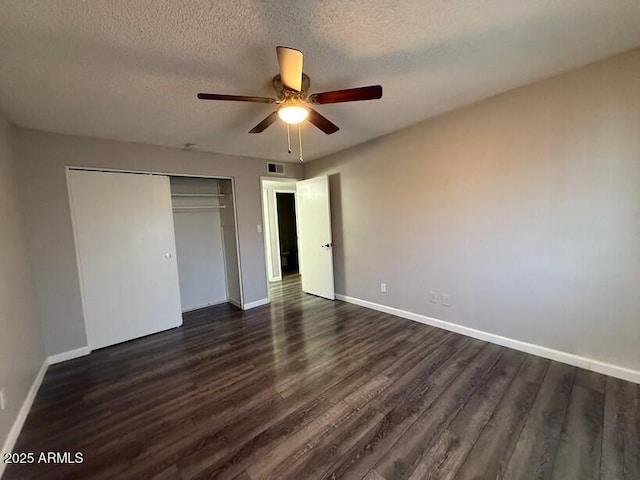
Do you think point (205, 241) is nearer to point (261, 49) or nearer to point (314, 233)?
point (314, 233)

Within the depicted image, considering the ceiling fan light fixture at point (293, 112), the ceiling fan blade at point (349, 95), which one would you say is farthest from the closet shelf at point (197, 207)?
the ceiling fan blade at point (349, 95)

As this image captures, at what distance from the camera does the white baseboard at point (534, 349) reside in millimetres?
2039

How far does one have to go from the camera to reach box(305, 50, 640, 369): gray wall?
6.51 ft

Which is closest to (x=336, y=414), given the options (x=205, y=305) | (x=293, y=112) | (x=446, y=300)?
(x=446, y=300)

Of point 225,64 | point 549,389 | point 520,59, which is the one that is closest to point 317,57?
point 225,64

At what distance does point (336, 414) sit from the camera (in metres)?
1.83

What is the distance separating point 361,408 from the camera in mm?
1878

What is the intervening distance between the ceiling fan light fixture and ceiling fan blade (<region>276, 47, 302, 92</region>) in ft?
0.44

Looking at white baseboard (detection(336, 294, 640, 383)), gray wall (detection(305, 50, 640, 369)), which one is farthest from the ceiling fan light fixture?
white baseboard (detection(336, 294, 640, 383))

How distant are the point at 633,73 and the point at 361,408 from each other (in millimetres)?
3052

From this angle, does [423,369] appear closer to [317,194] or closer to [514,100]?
[514,100]

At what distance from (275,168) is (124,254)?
8.05ft

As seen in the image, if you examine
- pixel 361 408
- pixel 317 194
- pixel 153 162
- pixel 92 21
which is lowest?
pixel 361 408

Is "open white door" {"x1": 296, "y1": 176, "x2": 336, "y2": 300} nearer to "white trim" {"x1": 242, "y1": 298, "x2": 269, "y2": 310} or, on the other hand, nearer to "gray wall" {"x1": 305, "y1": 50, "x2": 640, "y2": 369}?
"white trim" {"x1": 242, "y1": 298, "x2": 269, "y2": 310}
